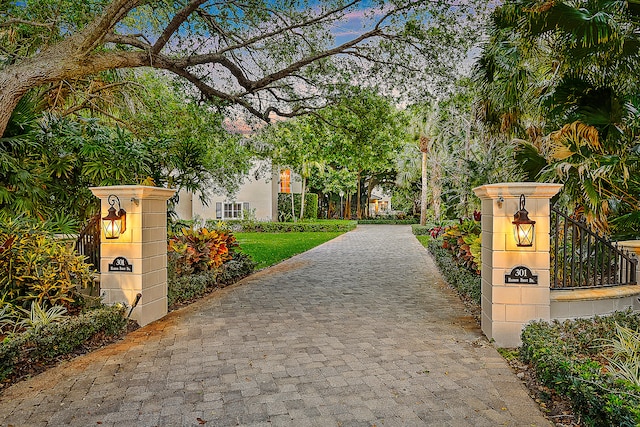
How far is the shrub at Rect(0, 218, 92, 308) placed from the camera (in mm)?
4473

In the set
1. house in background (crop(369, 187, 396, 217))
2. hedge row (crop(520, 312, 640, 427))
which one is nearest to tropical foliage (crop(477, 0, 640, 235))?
hedge row (crop(520, 312, 640, 427))

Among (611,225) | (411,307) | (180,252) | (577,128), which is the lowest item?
(411,307)

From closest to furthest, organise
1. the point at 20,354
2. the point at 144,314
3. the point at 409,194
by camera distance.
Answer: the point at 20,354 < the point at 144,314 < the point at 409,194

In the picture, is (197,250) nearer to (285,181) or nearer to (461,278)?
(461,278)

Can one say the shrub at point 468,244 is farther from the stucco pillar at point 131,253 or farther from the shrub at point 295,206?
the shrub at point 295,206

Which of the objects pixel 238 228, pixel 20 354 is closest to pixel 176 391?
pixel 20 354

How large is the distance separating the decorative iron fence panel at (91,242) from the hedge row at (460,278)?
5586mm

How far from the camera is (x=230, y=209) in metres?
26.4

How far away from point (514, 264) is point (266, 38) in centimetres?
636

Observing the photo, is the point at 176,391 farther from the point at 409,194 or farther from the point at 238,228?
the point at 409,194

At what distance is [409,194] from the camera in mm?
37062

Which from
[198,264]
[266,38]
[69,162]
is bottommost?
[198,264]

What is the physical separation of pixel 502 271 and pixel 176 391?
348 cm

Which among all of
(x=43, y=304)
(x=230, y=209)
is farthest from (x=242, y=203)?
(x=43, y=304)
